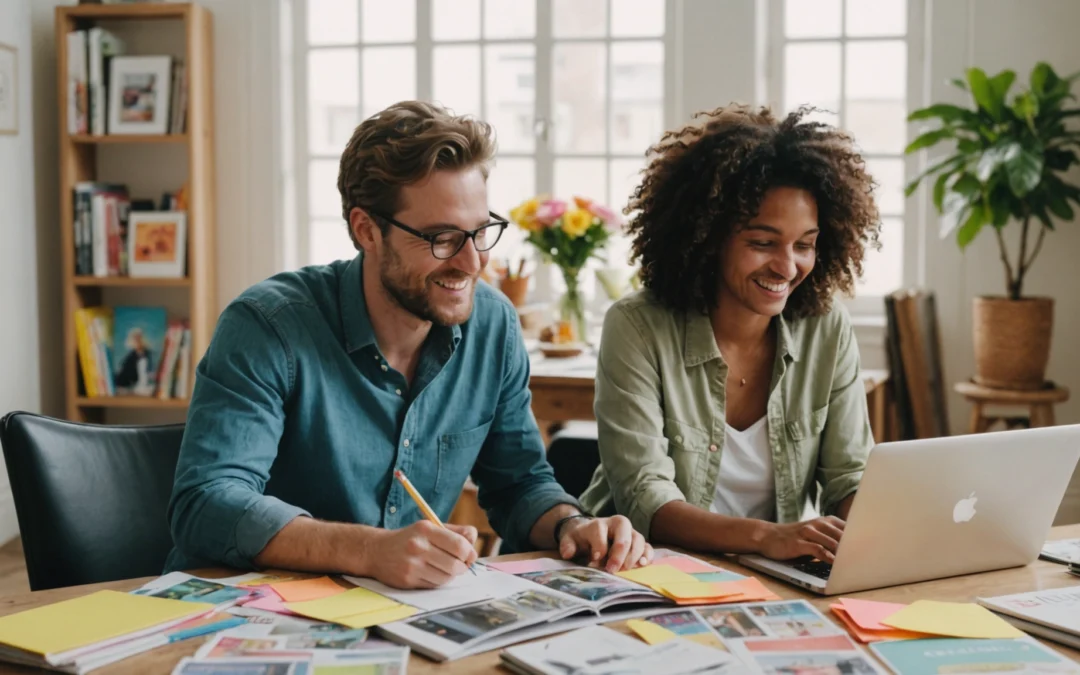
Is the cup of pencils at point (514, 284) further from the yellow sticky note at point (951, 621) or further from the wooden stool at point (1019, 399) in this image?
the yellow sticky note at point (951, 621)

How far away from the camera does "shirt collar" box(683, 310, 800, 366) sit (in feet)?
6.57

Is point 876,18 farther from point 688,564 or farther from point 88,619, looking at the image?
point 88,619

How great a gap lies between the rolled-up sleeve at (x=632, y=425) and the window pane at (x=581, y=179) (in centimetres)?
265

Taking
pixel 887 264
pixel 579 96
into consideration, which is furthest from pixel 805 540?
pixel 579 96

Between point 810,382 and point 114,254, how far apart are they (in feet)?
10.8

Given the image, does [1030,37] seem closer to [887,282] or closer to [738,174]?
[887,282]

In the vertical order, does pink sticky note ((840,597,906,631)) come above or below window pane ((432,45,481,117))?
below

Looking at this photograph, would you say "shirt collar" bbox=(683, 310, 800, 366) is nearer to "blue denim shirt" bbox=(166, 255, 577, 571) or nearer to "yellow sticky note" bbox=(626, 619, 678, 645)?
"blue denim shirt" bbox=(166, 255, 577, 571)

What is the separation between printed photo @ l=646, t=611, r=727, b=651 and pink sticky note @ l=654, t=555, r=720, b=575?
18 cm

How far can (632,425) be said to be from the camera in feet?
6.24

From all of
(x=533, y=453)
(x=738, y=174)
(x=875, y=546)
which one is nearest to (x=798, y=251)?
(x=738, y=174)

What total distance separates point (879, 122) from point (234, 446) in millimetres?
3379

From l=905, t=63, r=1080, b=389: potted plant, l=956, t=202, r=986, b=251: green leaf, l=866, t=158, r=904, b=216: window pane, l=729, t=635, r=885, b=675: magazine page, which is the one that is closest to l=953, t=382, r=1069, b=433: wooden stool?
l=905, t=63, r=1080, b=389: potted plant

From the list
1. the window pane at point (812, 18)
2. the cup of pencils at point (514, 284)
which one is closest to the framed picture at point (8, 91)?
the cup of pencils at point (514, 284)
